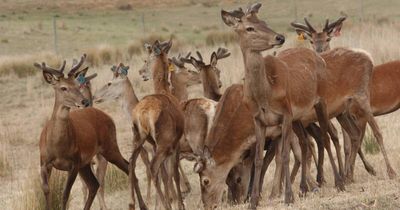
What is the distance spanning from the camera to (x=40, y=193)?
13.3 meters

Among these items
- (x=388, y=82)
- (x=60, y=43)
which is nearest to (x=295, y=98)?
(x=388, y=82)

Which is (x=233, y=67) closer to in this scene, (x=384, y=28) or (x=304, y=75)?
(x=384, y=28)

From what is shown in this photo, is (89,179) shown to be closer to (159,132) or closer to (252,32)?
(159,132)

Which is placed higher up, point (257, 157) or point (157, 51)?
point (157, 51)

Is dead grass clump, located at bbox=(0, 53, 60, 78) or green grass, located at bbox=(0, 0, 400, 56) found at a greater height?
dead grass clump, located at bbox=(0, 53, 60, 78)

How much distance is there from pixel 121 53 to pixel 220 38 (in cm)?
398

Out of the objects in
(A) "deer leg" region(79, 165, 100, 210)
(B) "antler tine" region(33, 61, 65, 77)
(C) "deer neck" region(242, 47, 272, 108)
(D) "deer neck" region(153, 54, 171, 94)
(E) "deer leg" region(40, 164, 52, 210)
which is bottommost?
(A) "deer leg" region(79, 165, 100, 210)

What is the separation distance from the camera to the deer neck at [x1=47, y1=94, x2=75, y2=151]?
484 inches

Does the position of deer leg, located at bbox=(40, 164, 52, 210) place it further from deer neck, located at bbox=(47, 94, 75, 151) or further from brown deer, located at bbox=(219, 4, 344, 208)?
brown deer, located at bbox=(219, 4, 344, 208)

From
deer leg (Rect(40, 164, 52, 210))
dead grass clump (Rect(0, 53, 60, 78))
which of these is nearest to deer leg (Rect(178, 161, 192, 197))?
deer leg (Rect(40, 164, 52, 210))

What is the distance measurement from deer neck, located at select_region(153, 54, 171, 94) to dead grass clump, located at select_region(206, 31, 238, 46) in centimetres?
1793

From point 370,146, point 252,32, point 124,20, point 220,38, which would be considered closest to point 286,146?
point 252,32

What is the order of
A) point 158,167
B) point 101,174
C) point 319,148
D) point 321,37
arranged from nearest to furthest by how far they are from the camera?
1. point 158,167
2. point 319,148
3. point 101,174
4. point 321,37

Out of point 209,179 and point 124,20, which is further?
point 124,20
